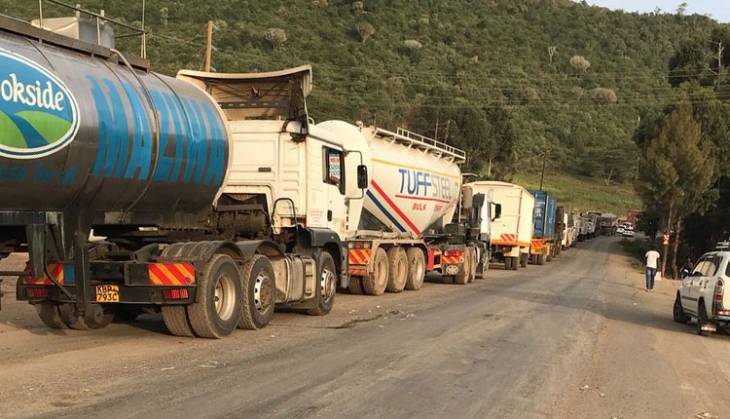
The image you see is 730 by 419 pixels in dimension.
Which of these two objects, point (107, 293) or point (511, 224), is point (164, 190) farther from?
point (511, 224)

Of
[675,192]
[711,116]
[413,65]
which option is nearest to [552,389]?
[675,192]

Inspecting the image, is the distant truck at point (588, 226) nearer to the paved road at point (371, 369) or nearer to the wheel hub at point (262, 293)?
the paved road at point (371, 369)

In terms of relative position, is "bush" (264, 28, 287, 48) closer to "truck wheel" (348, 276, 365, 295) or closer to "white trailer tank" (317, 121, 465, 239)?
"white trailer tank" (317, 121, 465, 239)

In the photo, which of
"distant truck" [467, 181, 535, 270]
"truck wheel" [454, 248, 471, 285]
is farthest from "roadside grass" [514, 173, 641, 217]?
"truck wheel" [454, 248, 471, 285]

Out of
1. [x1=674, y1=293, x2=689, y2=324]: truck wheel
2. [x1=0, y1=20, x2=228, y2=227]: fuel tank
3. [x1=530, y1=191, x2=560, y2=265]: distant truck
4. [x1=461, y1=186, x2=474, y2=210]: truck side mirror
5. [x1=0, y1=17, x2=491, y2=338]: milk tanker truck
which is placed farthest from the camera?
[x1=530, y1=191, x2=560, y2=265]: distant truck

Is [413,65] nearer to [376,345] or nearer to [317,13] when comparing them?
[317,13]

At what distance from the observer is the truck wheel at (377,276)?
A: 17.0 metres

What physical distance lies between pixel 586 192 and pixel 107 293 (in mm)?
99814

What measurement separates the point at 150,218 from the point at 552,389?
215 inches

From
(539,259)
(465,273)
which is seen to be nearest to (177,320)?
(465,273)

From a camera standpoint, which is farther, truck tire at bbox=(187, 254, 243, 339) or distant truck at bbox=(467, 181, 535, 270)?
distant truck at bbox=(467, 181, 535, 270)

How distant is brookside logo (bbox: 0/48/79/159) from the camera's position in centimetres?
700

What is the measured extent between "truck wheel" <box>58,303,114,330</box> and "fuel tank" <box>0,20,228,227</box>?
44.2 inches

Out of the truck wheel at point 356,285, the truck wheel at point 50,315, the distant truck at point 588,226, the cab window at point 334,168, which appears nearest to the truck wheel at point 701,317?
the cab window at point 334,168
